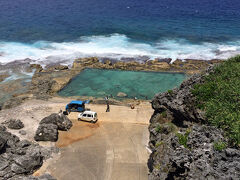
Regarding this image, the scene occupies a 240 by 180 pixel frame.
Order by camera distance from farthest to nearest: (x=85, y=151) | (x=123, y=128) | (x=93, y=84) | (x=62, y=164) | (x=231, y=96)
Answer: (x=93, y=84) → (x=123, y=128) → (x=85, y=151) → (x=62, y=164) → (x=231, y=96)

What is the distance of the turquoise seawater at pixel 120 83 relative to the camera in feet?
153

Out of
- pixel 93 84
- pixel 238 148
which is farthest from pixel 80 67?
pixel 238 148

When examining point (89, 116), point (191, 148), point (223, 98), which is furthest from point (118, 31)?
point (191, 148)

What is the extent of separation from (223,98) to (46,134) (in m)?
21.3

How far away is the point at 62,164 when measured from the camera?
27141 mm

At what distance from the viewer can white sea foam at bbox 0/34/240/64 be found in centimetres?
6569

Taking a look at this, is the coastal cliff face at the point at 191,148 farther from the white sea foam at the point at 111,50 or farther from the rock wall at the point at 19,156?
the white sea foam at the point at 111,50

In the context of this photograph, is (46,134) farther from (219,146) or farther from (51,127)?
(219,146)

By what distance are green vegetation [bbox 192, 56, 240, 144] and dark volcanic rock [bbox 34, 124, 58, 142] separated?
18.1 meters

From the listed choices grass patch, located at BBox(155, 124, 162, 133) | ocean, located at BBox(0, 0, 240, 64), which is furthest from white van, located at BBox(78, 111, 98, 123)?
ocean, located at BBox(0, 0, 240, 64)

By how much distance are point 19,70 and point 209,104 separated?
161 feet

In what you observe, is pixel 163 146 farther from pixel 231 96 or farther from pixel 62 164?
pixel 62 164

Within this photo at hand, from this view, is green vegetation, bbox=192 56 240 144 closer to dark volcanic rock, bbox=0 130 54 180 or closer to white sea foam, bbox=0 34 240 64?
dark volcanic rock, bbox=0 130 54 180

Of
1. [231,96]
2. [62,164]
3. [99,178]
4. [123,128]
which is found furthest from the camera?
[123,128]
